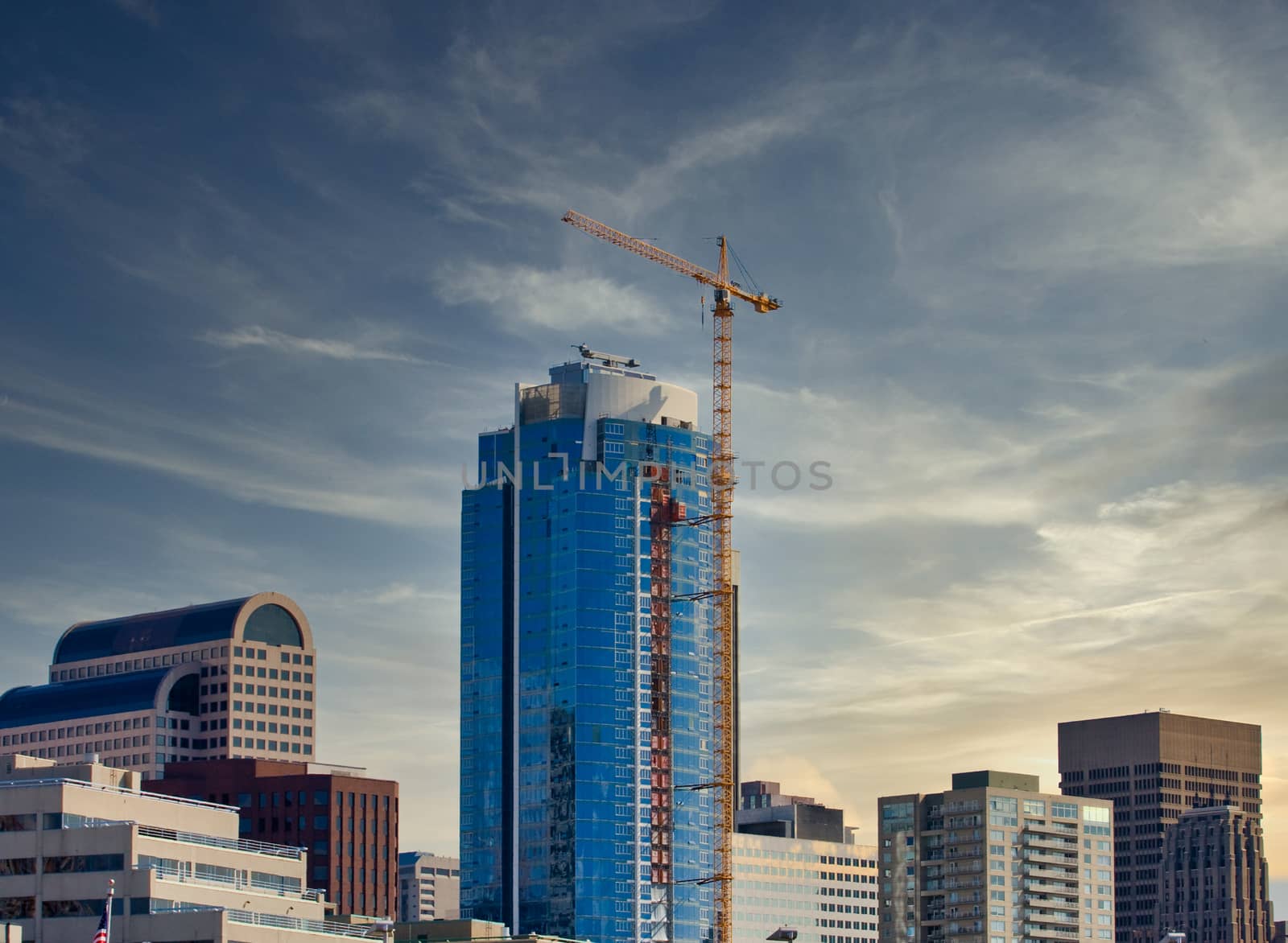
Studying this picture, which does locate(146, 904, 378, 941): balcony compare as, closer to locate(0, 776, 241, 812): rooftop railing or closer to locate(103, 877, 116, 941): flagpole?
locate(103, 877, 116, 941): flagpole

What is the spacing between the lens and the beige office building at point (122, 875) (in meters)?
175

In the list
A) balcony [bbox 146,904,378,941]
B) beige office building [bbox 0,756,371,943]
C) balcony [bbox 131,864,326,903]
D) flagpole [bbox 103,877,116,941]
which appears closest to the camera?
flagpole [bbox 103,877,116,941]

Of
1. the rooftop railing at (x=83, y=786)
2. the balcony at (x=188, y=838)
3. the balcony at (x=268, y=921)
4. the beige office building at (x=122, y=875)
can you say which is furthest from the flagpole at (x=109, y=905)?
the rooftop railing at (x=83, y=786)

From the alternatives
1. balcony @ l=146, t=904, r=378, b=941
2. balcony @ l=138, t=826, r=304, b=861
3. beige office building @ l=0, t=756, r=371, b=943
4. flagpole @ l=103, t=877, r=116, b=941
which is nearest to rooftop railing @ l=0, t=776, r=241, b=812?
beige office building @ l=0, t=756, r=371, b=943

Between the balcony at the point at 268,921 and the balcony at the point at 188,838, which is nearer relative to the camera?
the balcony at the point at 268,921

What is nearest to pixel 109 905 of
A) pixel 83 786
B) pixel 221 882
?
pixel 83 786

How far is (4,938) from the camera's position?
14400 cm

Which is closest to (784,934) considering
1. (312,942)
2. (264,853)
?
(312,942)

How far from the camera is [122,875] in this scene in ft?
577

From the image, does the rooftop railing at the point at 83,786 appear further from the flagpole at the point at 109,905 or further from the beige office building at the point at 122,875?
the flagpole at the point at 109,905

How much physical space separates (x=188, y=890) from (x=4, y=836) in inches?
586

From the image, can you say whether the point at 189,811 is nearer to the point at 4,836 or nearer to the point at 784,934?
the point at 4,836

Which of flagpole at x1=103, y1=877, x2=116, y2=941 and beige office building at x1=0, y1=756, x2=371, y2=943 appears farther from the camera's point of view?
beige office building at x1=0, y1=756, x2=371, y2=943

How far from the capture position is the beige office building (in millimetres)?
175125
